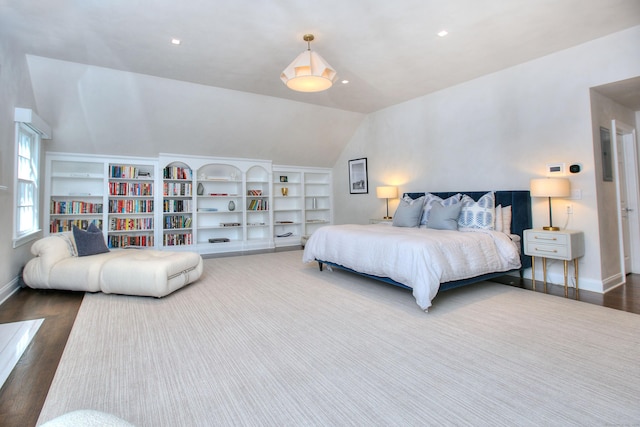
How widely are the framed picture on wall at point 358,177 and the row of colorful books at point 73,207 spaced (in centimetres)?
507

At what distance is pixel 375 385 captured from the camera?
1.75 m

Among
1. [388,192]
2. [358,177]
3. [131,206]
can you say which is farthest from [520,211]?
[131,206]

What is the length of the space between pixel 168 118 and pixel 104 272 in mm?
3013

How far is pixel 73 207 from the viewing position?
18.2 feet

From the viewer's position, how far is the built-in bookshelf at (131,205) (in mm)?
5820

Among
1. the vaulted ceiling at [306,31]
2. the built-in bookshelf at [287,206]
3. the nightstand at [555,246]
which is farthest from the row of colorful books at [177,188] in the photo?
→ the nightstand at [555,246]

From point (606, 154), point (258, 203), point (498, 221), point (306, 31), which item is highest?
point (306, 31)

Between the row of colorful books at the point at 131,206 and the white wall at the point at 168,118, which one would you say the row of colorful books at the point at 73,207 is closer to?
the row of colorful books at the point at 131,206

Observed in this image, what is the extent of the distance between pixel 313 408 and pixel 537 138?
4113 millimetres

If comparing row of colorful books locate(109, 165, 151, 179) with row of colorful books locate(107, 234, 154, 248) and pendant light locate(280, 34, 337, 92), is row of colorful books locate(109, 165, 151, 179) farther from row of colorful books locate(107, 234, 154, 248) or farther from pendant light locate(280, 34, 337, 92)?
pendant light locate(280, 34, 337, 92)

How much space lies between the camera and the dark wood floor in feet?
5.32

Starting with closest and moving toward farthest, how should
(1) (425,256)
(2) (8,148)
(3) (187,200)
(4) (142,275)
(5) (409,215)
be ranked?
1. (1) (425,256)
2. (4) (142,275)
3. (2) (8,148)
4. (5) (409,215)
5. (3) (187,200)

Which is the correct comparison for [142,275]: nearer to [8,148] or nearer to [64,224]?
[8,148]

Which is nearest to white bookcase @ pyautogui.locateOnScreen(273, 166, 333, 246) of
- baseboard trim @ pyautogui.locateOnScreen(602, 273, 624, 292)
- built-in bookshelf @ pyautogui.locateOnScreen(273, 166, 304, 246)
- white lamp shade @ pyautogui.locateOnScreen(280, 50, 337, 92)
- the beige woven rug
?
built-in bookshelf @ pyautogui.locateOnScreen(273, 166, 304, 246)
